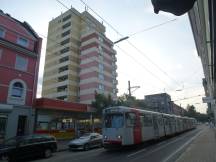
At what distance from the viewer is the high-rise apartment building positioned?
5581cm

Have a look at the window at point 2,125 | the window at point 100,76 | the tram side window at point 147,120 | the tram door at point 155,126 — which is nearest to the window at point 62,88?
the window at point 100,76

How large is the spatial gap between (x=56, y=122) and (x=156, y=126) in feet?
39.9

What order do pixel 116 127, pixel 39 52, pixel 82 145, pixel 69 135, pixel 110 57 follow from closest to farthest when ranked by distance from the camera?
1. pixel 116 127
2. pixel 82 145
3. pixel 39 52
4. pixel 69 135
5. pixel 110 57

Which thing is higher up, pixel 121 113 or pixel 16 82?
pixel 16 82

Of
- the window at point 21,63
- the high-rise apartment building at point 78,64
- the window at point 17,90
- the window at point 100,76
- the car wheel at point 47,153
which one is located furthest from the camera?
the window at point 100,76

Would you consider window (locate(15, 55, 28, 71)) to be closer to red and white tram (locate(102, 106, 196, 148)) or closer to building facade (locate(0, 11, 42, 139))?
building facade (locate(0, 11, 42, 139))

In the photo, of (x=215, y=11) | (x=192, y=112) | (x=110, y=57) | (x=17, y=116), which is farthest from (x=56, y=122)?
(x=192, y=112)

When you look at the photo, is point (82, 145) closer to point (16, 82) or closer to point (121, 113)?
point (121, 113)

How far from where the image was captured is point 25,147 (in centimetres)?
1323

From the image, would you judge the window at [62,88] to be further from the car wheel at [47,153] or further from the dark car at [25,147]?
the car wheel at [47,153]

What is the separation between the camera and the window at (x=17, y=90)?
2200 cm

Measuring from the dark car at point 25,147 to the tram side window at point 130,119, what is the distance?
19.0ft

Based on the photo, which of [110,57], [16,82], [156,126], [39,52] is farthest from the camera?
[110,57]

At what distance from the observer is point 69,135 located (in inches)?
1099
